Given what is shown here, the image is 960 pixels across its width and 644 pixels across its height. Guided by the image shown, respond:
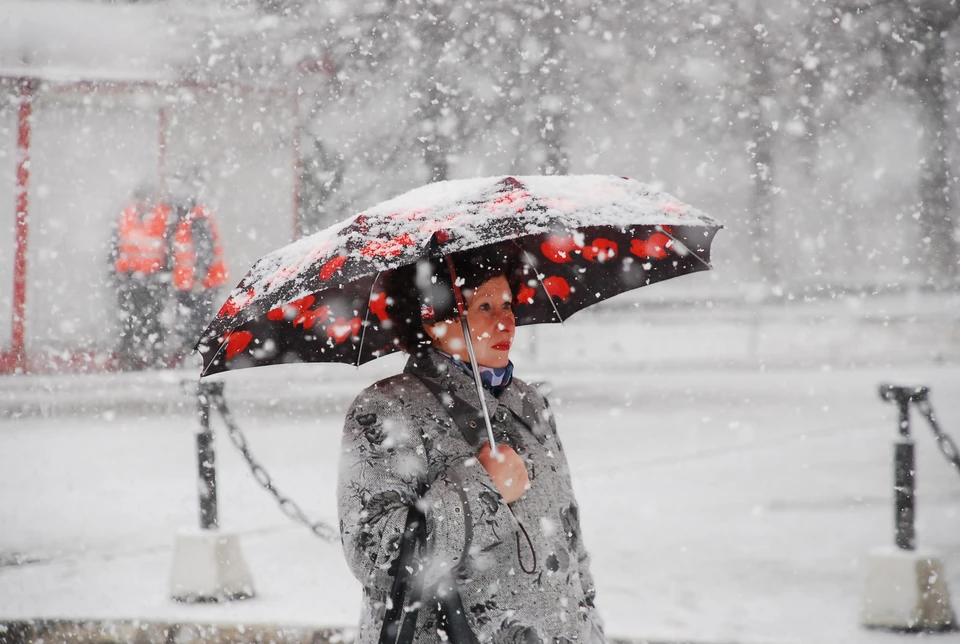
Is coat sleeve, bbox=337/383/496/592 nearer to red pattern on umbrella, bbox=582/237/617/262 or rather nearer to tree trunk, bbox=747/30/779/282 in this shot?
red pattern on umbrella, bbox=582/237/617/262

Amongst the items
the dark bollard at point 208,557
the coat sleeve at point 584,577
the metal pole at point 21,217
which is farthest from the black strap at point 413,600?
the metal pole at point 21,217

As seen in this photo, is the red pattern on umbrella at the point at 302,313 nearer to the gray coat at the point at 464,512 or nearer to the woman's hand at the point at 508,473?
the gray coat at the point at 464,512

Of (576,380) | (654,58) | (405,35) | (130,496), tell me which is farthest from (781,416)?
(130,496)

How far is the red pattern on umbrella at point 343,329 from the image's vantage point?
2.35 m

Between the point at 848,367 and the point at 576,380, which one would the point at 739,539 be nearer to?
the point at 576,380

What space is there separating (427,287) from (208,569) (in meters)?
2.89

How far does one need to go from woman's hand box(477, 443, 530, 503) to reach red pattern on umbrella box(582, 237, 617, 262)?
2.71ft

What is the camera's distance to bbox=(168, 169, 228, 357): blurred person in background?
10984 mm

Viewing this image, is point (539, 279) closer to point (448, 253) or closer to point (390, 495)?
point (448, 253)

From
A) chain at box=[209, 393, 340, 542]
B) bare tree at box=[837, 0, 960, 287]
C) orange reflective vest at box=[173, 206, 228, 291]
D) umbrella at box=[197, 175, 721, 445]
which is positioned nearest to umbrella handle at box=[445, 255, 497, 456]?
umbrella at box=[197, 175, 721, 445]

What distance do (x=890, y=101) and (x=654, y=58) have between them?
4.93 metres

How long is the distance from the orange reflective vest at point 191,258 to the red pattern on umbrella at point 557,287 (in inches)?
348

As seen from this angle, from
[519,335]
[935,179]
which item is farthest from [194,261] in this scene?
[935,179]

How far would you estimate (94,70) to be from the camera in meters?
11.9
